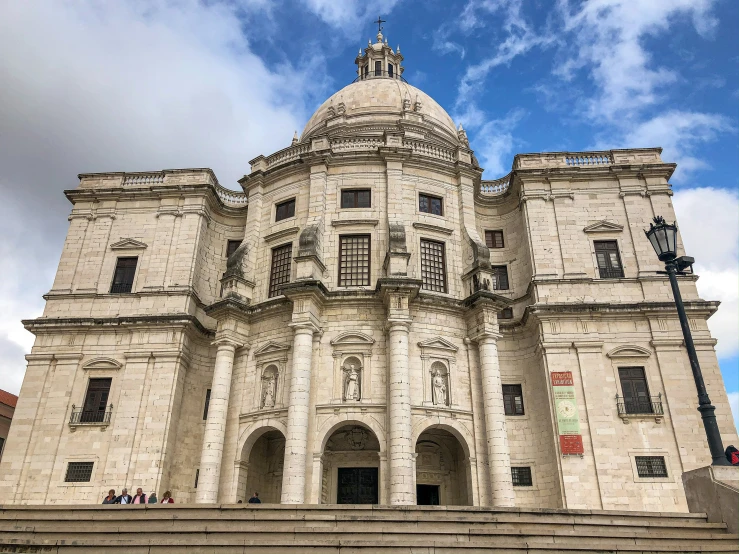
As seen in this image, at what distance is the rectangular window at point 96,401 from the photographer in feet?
77.6

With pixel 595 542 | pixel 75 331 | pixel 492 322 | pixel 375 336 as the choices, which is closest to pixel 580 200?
pixel 492 322

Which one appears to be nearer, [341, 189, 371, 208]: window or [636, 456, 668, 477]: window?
[636, 456, 668, 477]: window

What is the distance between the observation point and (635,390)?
74.5 feet

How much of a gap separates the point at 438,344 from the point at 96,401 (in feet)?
50.5

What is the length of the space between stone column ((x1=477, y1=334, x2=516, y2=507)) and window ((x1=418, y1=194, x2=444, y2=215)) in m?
6.92

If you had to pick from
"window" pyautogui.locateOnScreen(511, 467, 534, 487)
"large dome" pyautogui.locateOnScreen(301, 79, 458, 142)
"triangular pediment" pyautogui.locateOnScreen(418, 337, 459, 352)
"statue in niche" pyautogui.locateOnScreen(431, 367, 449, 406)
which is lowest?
"window" pyautogui.locateOnScreen(511, 467, 534, 487)

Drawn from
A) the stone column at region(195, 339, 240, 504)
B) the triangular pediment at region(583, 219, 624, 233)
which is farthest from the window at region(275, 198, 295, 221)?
the triangular pediment at region(583, 219, 624, 233)

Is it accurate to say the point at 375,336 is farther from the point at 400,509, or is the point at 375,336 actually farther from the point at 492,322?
the point at 400,509

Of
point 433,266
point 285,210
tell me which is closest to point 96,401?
point 285,210

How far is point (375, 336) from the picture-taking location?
22156 mm

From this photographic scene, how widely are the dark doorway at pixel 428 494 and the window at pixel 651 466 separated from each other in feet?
26.3

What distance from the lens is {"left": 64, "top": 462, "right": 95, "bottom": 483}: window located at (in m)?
22.4

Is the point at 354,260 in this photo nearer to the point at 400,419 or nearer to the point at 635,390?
the point at 400,419

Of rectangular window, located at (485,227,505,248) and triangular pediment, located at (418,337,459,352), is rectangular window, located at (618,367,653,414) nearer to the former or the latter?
triangular pediment, located at (418,337,459,352)
